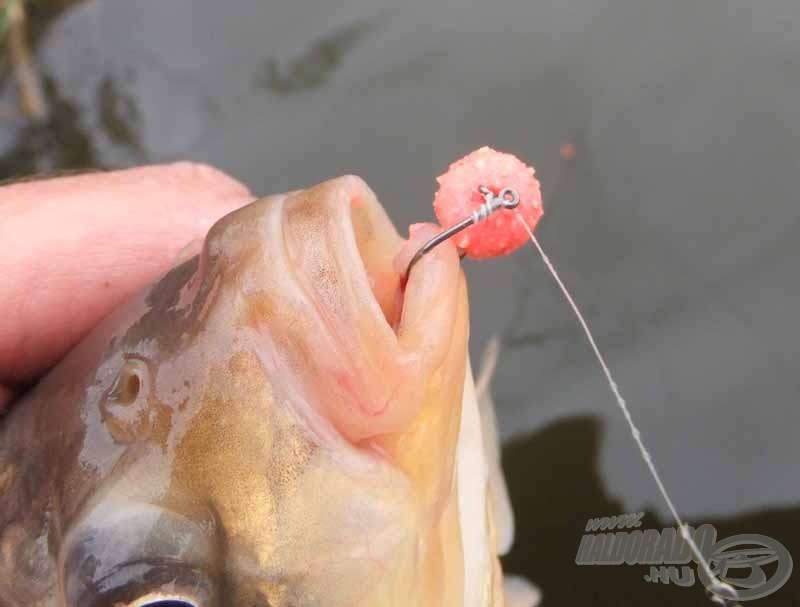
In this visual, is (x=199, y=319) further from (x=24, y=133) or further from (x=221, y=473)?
(x=24, y=133)

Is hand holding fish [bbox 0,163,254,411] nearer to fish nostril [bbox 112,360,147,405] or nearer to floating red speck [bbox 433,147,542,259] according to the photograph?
fish nostril [bbox 112,360,147,405]

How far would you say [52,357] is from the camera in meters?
2.08

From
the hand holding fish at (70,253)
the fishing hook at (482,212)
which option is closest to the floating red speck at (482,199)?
the fishing hook at (482,212)

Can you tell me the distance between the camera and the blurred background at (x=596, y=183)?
2221 mm

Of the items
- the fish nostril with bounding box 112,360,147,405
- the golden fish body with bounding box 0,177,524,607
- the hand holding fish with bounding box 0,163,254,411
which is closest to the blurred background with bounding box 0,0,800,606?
the hand holding fish with bounding box 0,163,254,411

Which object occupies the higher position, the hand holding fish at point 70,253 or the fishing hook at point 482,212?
the hand holding fish at point 70,253

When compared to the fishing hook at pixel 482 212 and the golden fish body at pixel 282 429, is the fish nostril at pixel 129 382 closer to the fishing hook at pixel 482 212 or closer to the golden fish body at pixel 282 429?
the golden fish body at pixel 282 429

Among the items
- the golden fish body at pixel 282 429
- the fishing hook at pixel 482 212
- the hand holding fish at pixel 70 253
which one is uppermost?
the hand holding fish at pixel 70 253

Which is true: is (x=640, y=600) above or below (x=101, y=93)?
below

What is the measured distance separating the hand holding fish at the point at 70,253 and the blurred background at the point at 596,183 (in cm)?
71

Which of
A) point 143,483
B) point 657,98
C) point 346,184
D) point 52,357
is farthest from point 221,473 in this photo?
point 657,98

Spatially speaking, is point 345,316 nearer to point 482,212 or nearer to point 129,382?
point 482,212

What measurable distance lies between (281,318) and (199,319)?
0.15 meters

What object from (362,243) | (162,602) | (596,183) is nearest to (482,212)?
(362,243)
